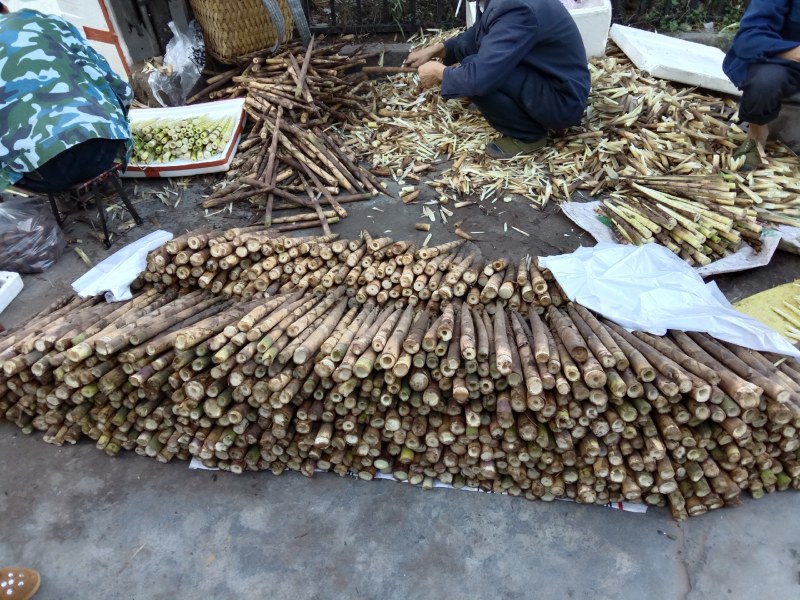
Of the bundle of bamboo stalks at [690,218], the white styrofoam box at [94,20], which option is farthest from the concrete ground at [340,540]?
the white styrofoam box at [94,20]

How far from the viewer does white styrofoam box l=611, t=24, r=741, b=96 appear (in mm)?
6172

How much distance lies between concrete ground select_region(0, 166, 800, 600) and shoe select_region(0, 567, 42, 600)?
0.30 feet

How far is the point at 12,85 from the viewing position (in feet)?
14.6

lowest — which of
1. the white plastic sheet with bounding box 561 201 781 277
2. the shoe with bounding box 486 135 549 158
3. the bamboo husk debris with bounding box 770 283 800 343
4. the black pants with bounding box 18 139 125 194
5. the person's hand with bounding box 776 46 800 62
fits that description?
the bamboo husk debris with bounding box 770 283 800 343

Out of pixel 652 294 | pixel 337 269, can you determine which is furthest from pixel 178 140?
pixel 652 294

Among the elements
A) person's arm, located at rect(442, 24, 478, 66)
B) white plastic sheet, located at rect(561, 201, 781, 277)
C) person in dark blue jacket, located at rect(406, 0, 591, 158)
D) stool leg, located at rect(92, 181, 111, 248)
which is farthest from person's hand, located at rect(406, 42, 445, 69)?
stool leg, located at rect(92, 181, 111, 248)

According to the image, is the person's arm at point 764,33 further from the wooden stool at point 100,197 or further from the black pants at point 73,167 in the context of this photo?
the wooden stool at point 100,197

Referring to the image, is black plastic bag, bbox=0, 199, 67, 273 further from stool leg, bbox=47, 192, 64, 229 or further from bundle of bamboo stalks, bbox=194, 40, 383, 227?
bundle of bamboo stalks, bbox=194, 40, 383, 227

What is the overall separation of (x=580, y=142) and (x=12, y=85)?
192 inches

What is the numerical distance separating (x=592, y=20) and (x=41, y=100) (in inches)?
221

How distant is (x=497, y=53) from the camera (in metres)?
4.83

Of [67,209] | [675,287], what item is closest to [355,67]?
[67,209]

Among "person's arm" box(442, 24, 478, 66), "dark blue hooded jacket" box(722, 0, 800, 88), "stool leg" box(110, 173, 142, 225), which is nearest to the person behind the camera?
"dark blue hooded jacket" box(722, 0, 800, 88)

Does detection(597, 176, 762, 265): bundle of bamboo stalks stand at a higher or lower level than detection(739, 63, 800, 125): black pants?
lower
